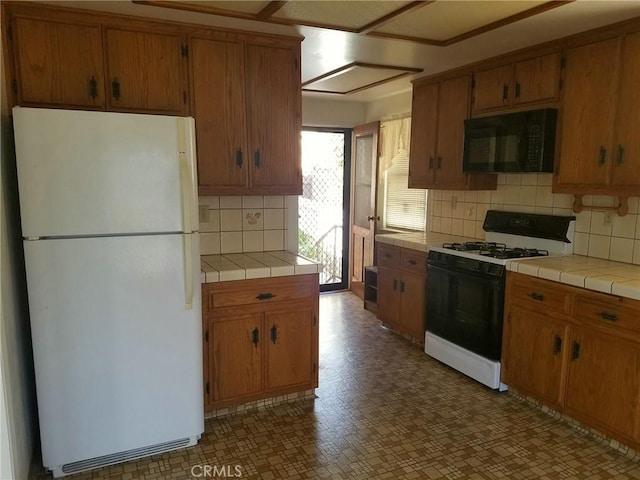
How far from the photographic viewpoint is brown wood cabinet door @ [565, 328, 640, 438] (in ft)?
7.81

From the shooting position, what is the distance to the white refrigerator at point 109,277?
2.08 meters

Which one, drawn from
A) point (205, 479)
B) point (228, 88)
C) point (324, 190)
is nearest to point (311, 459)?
point (205, 479)

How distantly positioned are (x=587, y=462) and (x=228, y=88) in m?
2.96

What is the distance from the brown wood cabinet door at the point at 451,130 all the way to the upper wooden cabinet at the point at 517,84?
13cm

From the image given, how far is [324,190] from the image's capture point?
5750 mm

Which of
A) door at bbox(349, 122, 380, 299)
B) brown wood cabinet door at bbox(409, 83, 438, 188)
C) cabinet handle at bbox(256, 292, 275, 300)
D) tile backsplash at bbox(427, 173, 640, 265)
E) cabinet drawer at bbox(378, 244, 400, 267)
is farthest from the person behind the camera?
door at bbox(349, 122, 380, 299)

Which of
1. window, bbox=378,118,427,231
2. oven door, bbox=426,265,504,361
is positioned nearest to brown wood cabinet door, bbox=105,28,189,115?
oven door, bbox=426,265,504,361

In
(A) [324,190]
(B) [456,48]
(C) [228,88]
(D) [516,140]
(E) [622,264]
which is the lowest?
(E) [622,264]

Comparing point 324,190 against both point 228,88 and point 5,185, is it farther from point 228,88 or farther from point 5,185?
point 5,185

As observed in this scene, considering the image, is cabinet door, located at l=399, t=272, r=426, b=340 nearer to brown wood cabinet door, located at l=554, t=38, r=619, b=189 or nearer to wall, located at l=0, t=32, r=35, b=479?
brown wood cabinet door, located at l=554, t=38, r=619, b=189

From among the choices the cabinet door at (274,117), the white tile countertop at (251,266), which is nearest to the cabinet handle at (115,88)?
the cabinet door at (274,117)

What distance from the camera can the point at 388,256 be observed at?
4.30 m

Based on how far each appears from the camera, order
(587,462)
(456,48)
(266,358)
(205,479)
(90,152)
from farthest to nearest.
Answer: (456,48) < (266,358) < (587,462) < (205,479) < (90,152)

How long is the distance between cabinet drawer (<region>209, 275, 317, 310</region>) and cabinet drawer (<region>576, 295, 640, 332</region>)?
157cm
